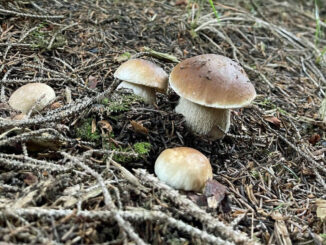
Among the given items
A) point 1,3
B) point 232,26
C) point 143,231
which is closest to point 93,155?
point 143,231

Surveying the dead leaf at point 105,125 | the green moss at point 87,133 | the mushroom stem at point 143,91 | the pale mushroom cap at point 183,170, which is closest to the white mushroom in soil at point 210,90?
the mushroom stem at point 143,91

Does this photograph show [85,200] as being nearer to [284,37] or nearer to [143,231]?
[143,231]

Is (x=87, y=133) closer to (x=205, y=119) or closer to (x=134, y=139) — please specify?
(x=134, y=139)

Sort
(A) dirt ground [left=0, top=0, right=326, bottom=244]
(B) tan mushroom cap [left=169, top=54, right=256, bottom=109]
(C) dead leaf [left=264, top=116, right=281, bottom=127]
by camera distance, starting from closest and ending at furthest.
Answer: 1. (A) dirt ground [left=0, top=0, right=326, bottom=244]
2. (B) tan mushroom cap [left=169, top=54, right=256, bottom=109]
3. (C) dead leaf [left=264, top=116, right=281, bottom=127]

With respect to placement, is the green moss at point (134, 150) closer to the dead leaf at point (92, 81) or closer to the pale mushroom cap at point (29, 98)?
the pale mushroom cap at point (29, 98)

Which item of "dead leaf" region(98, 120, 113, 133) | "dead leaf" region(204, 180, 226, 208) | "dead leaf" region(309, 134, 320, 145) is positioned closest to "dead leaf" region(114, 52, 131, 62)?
"dead leaf" region(98, 120, 113, 133)

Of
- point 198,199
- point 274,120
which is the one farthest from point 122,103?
point 274,120

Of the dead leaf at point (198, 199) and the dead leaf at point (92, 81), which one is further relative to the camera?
the dead leaf at point (92, 81)

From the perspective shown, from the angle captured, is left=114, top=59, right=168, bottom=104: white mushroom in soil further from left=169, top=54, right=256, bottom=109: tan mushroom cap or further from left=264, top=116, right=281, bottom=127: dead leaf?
left=264, top=116, right=281, bottom=127: dead leaf
